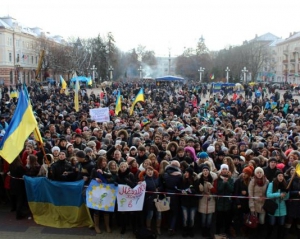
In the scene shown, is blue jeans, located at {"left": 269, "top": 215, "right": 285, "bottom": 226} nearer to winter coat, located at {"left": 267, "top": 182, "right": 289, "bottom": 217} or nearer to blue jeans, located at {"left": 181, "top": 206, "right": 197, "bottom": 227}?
winter coat, located at {"left": 267, "top": 182, "right": 289, "bottom": 217}

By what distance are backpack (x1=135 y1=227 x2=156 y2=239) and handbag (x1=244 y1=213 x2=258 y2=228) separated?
1828 mm

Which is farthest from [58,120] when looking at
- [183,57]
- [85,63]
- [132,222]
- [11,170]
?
[183,57]

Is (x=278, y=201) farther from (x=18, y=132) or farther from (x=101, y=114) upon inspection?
(x=101, y=114)

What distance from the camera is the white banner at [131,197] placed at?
7.63 meters

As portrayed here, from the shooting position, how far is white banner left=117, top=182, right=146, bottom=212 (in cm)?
763

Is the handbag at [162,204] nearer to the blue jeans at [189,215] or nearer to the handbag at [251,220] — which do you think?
the blue jeans at [189,215]

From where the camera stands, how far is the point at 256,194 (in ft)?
24.1

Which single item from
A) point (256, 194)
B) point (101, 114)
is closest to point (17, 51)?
point (101, 114)

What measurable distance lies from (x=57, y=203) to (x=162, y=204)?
2.29 metres

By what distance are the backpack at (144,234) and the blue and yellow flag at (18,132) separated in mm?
2961

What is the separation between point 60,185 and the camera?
316 inches

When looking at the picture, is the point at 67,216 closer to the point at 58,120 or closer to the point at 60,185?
the point at 60,185

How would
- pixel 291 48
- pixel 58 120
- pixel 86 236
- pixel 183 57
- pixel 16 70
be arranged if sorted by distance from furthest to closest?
pixel 183 57
pixel 291 48
pixel 16 70
pixel 58 120
pixel 86 236

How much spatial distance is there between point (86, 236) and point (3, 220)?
2.05 meters
